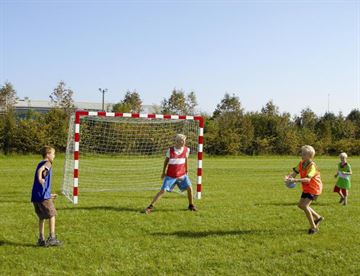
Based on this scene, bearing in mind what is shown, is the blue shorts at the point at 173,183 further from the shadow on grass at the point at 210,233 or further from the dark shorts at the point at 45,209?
the dark shorts at the point at 45,209

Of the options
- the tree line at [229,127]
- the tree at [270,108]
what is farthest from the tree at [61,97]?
the tree at [270,108]

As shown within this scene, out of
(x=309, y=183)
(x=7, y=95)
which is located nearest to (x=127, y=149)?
(x=309, y=183)

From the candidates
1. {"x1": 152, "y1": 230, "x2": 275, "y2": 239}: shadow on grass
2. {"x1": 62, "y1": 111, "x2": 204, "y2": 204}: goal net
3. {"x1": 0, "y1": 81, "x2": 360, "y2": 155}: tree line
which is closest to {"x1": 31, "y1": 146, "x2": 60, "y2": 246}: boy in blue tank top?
{"x1": 152, "y1": 230, "x2": 275, "y2": 239}: shadow on grass

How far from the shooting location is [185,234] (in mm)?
7457

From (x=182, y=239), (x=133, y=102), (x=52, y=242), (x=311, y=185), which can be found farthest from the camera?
(x=133, y=102)

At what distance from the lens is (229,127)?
3972cm

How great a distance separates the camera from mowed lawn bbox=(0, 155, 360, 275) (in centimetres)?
580

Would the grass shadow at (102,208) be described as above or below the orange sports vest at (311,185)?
below

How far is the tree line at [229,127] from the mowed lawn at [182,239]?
2008 centimetres

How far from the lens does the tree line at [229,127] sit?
101ft

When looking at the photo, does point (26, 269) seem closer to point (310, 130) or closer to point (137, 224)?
point (137, 224)

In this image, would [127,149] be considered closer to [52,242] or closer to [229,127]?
[52,242]

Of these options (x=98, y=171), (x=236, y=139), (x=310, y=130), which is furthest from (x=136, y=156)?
(x=310, y=130)

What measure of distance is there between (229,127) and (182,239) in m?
33.0
